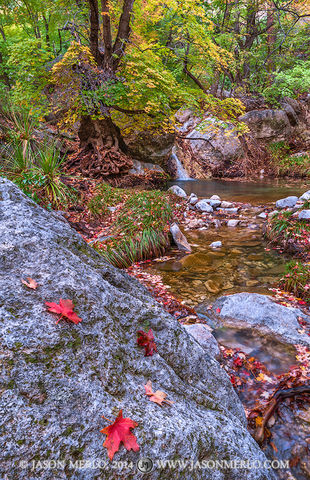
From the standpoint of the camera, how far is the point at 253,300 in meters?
3.47

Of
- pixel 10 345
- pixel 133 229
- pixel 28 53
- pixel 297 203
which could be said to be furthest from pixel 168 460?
pixel 28 53

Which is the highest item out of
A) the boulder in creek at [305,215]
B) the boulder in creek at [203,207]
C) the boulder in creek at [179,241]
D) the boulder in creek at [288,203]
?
the boulder in creek at [305,215]

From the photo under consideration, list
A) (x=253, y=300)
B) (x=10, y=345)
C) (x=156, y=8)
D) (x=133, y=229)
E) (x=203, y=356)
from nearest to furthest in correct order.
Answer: (x=10, y=345), (x=203, y=356), (x=253, y=300), (x=133, y=229), (x=156, y=8)

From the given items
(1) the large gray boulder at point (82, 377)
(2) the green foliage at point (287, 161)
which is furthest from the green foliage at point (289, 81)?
(1) the large gray boulder at point (82, 377)

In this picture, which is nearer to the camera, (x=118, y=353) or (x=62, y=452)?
(x=62, y=452)

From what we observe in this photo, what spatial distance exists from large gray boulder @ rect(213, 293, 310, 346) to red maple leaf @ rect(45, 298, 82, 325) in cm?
275

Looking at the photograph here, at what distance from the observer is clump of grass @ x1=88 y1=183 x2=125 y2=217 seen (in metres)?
6.68

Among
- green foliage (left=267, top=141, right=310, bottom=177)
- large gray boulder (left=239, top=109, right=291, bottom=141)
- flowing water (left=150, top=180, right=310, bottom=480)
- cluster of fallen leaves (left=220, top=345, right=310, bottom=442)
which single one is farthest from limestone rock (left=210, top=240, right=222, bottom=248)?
large gray boulder (left=239, top=109, right=291, bottom=141)

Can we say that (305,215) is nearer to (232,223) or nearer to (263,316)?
(232,223)

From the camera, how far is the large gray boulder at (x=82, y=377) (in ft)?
2.52

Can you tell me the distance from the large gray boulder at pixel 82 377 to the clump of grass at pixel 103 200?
5.22 m

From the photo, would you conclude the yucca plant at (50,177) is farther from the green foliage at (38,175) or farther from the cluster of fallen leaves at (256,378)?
the cluster of fallen leaves at (256,378)

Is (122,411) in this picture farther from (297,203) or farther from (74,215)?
(297,203)

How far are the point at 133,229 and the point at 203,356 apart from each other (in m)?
4.37
